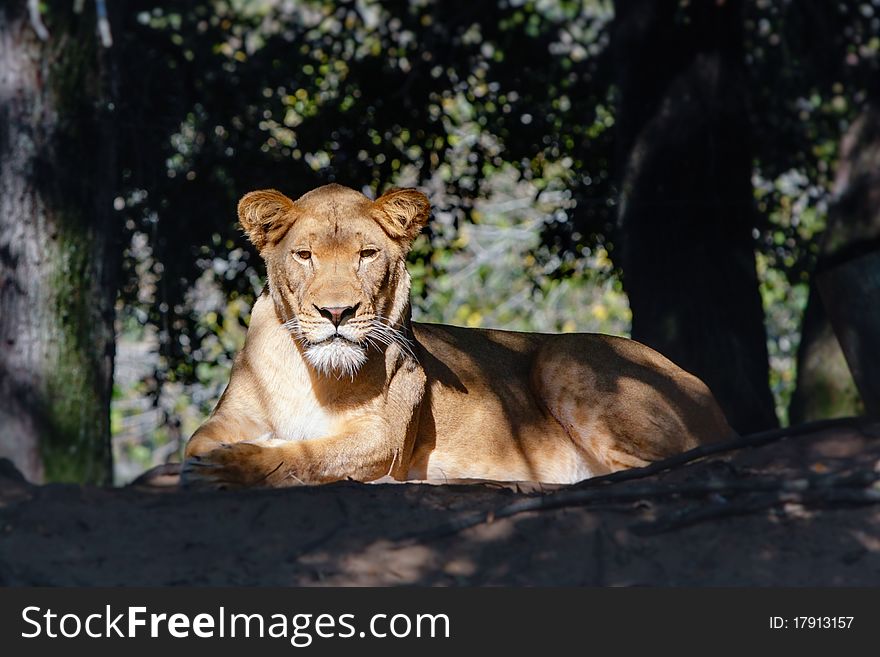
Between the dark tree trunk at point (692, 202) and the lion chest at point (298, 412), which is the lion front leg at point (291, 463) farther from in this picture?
the dark tree trunk at point (692, 202)

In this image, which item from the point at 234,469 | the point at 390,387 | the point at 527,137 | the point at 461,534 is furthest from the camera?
the point at 527,137

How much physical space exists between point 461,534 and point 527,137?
4.98 m

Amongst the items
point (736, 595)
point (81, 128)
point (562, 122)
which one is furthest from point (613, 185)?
point (736, 595)

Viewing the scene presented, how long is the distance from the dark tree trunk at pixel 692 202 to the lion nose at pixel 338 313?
313 centimetres

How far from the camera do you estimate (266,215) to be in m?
5.40

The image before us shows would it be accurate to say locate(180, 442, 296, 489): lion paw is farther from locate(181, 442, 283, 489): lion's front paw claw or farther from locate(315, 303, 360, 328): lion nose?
locate(315, 303, 360, 328): lion nose

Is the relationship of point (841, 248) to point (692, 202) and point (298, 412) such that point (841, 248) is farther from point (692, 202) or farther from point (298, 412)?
point (298, 412)

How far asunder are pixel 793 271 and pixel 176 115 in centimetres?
458

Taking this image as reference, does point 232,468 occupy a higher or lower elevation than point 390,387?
lower

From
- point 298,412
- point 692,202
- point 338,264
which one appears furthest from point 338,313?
point 692,202

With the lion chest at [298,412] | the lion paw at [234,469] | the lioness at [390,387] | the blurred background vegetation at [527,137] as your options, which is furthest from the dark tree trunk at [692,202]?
the lion paw at [234,469]

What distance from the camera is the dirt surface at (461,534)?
4035 mm

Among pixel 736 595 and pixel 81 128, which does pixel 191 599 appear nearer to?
pixel 736 595

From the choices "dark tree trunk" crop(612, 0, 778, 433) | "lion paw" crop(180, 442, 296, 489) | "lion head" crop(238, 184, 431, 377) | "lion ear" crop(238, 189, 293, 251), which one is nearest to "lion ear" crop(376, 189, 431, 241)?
"lion head" crop(238, 184, 431, 377)
